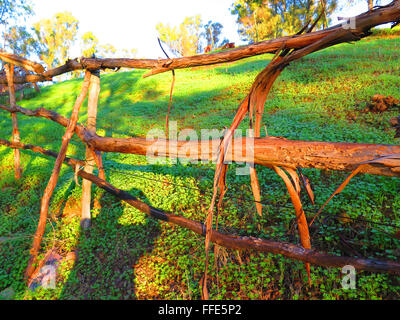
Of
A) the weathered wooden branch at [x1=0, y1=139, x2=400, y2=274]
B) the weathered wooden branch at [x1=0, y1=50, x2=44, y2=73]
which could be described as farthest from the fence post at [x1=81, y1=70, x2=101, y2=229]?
the weathered wooden branch at [x1=0, y1=139, x2=400, y2=274]

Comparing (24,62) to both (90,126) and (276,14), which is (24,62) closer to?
(90,126)

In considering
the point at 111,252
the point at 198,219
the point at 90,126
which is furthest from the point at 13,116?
the point at 198,219

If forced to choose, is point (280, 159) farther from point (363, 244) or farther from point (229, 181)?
point (229, 181)

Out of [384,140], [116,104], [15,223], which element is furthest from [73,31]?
[384,140]

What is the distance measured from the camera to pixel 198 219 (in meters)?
4.27

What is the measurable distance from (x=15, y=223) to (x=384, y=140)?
7.80 metres

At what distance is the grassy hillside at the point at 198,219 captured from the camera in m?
3.09

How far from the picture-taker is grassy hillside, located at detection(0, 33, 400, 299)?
10.1 feet

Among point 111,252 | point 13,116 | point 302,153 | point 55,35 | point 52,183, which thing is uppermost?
point 55,35

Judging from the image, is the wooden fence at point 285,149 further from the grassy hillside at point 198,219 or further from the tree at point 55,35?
the tree at point 55,35

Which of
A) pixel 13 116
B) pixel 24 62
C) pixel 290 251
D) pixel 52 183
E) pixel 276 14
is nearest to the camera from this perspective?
pixel 290 251

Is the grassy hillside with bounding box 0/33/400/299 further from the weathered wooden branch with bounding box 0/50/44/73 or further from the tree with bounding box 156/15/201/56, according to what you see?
the tree with bounding box 156/15/201/56

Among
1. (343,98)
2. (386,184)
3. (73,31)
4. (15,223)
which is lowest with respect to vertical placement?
(15,223)

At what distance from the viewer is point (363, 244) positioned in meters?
3.12
